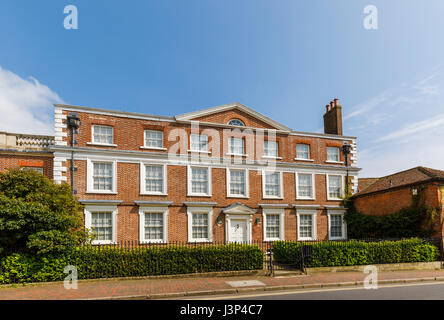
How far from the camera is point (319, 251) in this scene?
1518cm

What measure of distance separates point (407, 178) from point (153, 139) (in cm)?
1733

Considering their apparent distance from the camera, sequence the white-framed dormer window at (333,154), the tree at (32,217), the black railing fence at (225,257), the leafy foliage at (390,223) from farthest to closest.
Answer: the white-framed dormer window at (333,154) → the leafy foliage at (390,223) → the black railing fence at (225,257) → the tree at (32,217)

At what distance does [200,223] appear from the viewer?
779 inches

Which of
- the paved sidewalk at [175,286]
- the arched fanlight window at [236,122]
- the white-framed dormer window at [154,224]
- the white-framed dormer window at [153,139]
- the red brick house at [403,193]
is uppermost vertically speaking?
the arched fanlight window at [236,122]

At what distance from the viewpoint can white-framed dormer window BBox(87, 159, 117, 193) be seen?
18.0 metres

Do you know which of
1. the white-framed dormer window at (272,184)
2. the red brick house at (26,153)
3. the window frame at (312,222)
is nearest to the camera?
the red brick house at (26,153)

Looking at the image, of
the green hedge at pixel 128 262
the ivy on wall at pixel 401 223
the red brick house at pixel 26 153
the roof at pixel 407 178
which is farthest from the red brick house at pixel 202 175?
the green hedge at pixel 128 262

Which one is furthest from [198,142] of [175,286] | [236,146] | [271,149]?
[175,286]

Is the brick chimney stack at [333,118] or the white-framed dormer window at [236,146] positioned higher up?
the brick chimney stack at [333,118]

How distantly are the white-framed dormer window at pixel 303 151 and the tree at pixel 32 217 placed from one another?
626 inches

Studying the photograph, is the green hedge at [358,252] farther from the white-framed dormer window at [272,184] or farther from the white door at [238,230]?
the white-framed dormer window at [272,184]

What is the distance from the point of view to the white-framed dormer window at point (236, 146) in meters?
21.4

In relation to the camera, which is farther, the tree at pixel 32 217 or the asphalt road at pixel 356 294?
the tree at pixel 32 217
